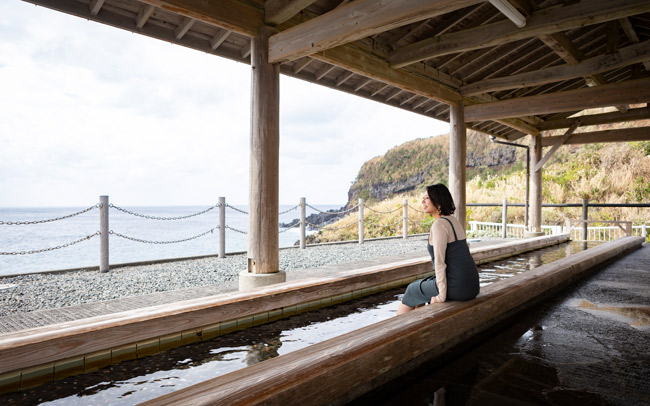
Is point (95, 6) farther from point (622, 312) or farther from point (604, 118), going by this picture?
point (604, 118)

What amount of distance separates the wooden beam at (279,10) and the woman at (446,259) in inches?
97.6

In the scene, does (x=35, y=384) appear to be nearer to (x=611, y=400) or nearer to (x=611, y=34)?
(x=611, y=400)

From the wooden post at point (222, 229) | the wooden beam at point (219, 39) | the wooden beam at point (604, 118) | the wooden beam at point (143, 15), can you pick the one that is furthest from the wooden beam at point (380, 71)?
the wooden beam at point (604, 118)

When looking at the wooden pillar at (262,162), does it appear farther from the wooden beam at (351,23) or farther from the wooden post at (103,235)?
the wooden post at (103,235)

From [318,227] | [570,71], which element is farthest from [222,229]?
[570,71]

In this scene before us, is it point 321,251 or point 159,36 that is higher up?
point 159,36

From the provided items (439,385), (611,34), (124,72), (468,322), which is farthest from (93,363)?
(124,72)

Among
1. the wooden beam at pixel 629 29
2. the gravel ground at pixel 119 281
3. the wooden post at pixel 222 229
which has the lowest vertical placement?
the gravel ground at pixel 119 281

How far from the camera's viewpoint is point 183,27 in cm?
408

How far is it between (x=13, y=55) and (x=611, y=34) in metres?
50.1

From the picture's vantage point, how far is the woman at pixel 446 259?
2.55 meters

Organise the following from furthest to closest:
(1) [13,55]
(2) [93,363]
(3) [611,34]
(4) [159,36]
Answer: (1) [13,55] < (3) [611,34] < (4) [159,36] < (2) [93,363]

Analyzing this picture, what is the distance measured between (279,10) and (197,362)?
11.4ft

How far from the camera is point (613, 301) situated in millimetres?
3795
